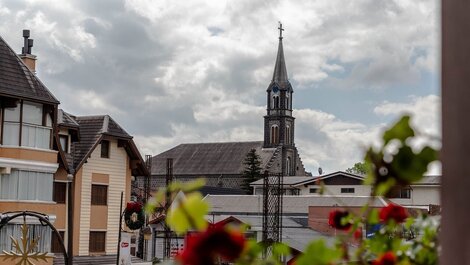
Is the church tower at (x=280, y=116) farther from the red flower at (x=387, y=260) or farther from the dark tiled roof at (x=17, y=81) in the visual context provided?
the red flower at (x=387, y=260)

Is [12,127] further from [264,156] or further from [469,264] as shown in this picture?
[264,156]

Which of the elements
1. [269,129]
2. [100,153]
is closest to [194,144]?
[269,129]

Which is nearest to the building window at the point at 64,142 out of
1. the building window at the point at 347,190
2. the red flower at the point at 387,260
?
the red flower at the point at 387,260

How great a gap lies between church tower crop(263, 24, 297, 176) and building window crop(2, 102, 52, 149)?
259 feet

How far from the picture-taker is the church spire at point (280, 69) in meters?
112

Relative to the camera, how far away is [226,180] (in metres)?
99.4

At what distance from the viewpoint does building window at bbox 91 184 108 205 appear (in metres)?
32.2

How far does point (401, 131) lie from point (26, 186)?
26.4m

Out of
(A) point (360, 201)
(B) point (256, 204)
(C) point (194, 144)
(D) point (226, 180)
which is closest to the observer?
(A) point (360, 201)

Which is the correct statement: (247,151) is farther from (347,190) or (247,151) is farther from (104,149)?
(104,149)

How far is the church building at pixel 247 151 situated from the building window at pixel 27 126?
2650 inches

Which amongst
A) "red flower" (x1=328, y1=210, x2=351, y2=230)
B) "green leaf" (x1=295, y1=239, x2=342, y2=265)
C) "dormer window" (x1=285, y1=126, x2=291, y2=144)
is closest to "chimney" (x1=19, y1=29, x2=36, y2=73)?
"red flower" (x1=328, y1=210, x2=351, y2=230)

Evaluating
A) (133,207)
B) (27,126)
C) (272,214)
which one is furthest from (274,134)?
(27,126)

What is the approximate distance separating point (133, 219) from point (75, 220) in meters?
2.89
